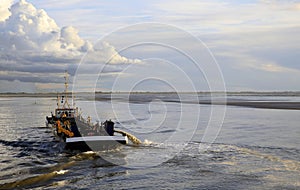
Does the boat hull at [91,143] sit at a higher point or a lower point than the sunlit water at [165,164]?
higher

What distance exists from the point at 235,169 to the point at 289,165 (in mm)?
2909

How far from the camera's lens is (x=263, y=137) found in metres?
27.7

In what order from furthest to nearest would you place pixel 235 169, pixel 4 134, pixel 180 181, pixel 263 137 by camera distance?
pixel 4 134
pixel 263 137
pixel 235 169
pixel 180 181

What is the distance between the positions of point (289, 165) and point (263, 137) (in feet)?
31.6

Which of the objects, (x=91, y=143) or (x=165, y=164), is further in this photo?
(x=91, y=143)

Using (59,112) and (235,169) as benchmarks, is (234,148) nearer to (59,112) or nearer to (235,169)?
(235,169)

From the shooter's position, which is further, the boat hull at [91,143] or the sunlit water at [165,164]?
the boat hull at [91,143]

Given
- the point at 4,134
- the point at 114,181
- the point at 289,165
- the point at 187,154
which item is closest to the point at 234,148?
the point at 187,154

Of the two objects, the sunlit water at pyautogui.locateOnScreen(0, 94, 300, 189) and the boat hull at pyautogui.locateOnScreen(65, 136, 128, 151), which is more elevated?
the boat hull at pyautogui.locateOnScreen(65, 136, 128, 151)

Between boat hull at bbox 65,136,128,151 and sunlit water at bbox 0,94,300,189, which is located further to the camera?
boat hull at bbox 65,136,128,151

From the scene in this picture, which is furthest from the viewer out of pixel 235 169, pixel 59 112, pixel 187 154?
pixel 59 112

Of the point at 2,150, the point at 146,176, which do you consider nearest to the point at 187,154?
the point at 146,176

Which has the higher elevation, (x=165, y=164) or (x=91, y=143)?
(x=91, y=143)

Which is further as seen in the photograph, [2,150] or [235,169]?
[2,150]
